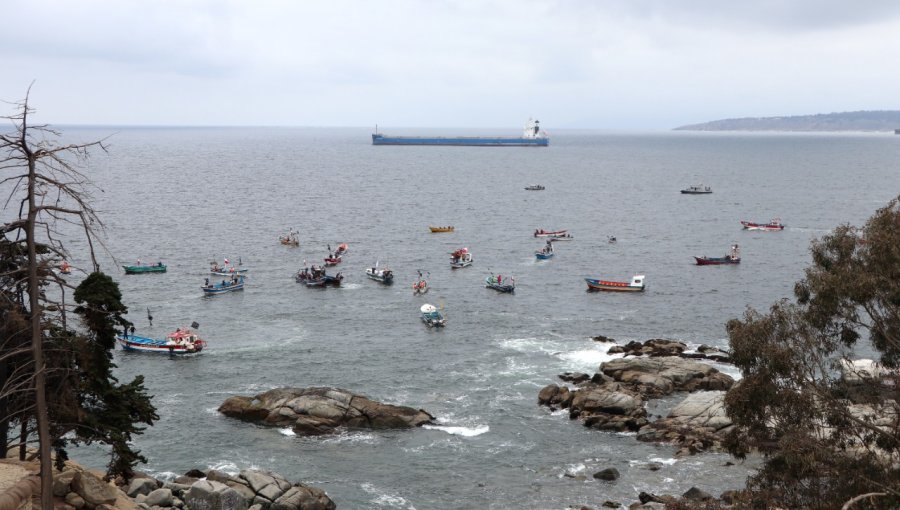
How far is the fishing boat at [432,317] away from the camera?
3260 inches

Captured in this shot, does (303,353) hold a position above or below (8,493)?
below

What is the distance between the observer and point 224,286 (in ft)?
316

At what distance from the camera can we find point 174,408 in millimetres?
59844

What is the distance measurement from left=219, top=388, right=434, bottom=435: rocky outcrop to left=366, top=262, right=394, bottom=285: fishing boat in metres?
44.2

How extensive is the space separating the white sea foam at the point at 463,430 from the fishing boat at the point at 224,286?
46.8m

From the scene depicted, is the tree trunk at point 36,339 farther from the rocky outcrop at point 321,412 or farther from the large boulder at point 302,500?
the rocky outcrop at point 321,412

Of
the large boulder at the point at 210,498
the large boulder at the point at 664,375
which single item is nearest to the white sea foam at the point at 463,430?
the large boulder at the point at 664,375

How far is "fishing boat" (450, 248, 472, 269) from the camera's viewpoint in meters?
113

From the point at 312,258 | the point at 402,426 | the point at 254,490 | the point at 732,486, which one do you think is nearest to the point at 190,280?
the point at 312,258

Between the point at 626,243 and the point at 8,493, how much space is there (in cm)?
11899

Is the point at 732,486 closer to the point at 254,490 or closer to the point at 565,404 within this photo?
the point at 565,404

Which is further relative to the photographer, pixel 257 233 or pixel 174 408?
pixel 257 233

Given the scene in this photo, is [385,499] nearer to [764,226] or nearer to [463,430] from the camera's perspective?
[463,430]

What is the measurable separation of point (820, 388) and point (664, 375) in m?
32.4
